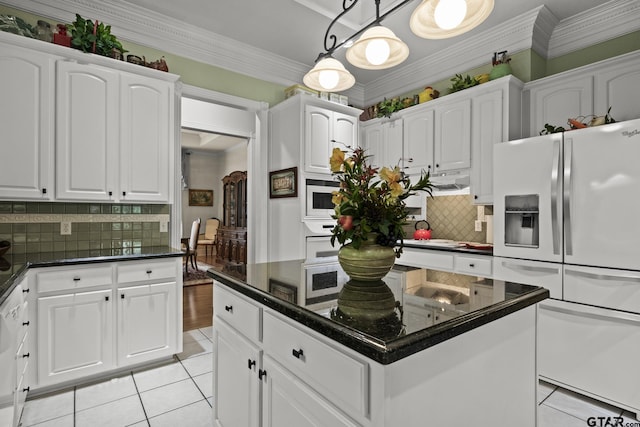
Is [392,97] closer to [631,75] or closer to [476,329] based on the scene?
[631,75]

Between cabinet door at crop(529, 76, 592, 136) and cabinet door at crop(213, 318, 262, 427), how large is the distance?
328cm

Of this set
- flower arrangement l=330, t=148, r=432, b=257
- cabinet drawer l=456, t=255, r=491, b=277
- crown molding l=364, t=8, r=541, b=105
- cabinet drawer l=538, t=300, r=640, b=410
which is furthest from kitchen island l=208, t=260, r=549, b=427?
Result: crown molding l=364, t=8, r=541, b=105

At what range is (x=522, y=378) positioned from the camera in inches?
51.7

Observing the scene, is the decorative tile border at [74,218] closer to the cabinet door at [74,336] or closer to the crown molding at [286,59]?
the cabinet door at [74,336]

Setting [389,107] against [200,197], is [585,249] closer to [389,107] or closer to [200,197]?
[389,107]

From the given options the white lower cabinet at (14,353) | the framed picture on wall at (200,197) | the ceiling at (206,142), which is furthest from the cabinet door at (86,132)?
the framed picture on wall at (200,197)

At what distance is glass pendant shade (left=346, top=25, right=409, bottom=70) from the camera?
169 centimetres

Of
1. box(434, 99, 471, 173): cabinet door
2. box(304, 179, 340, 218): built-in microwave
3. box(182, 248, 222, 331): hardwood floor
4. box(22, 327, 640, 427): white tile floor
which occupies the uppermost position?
box(434, 99, 471, 173): cabinet door

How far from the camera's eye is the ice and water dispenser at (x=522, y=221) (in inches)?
102

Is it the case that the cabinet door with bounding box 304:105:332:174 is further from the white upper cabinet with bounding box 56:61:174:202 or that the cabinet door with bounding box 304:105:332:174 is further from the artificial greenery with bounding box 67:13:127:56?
the artificial greenery with bounding box 67:13:127:56

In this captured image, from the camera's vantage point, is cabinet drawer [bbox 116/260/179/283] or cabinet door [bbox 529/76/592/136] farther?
cabinet door [bbox 529/76/592/136]

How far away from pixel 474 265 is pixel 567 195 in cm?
98

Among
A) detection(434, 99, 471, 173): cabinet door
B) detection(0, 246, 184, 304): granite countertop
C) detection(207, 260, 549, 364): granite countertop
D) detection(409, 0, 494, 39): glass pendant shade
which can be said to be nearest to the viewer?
detection(207, 260, 549, 364): granite countertop

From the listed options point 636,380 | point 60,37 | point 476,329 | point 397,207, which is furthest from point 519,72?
point 60,37
